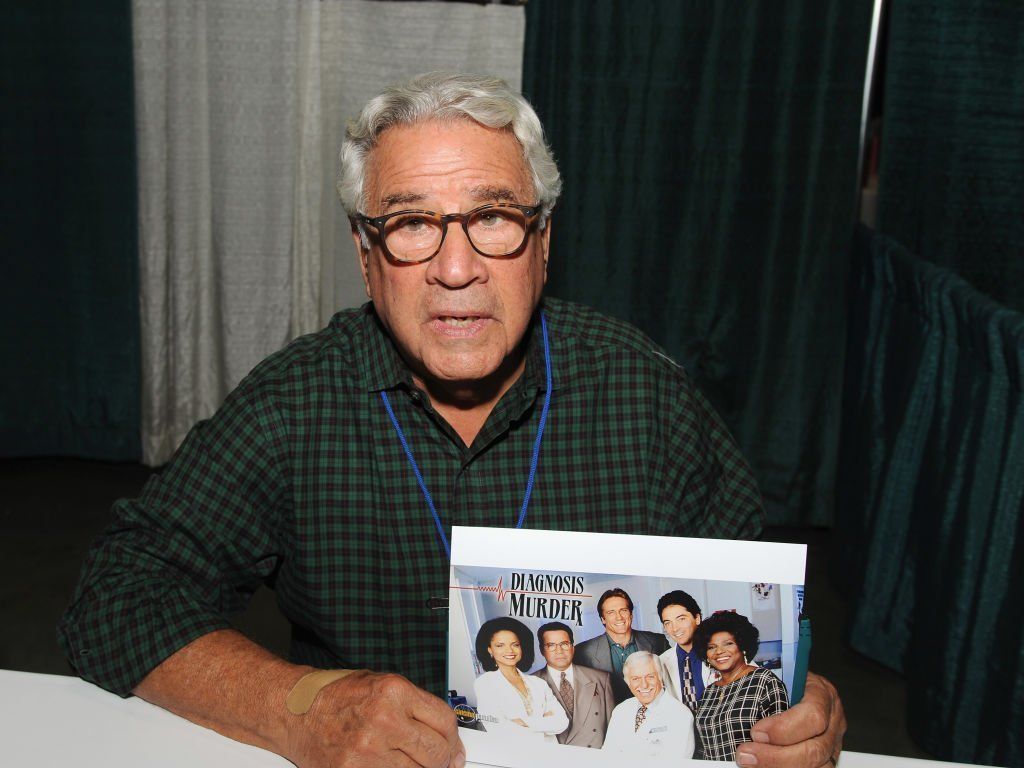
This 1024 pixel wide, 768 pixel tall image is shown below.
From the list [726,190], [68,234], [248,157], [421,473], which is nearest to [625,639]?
[421,473]

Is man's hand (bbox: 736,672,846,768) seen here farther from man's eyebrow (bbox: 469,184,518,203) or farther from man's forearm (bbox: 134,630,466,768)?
man's eyebrow (bbox: 469,184,518,203)

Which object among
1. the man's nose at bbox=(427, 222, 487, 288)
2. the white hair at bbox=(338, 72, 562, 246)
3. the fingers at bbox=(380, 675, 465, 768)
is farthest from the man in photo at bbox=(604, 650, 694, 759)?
the white hair at bbox=(338, 72, 562, 246)

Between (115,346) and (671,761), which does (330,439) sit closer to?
(671,761)

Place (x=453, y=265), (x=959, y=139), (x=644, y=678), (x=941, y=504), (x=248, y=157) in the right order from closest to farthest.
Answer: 1. (x=644, y=678)
2. (x=453, y=265)
3. (x=941, y=504)
4. (x=959, y=139)
5. (x=248, y=157)

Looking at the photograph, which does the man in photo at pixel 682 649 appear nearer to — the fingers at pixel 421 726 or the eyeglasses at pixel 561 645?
the eyeglasses at pixel 561 645

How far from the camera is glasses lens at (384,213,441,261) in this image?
3.95 ft

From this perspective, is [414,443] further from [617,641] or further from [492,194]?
[617,641]

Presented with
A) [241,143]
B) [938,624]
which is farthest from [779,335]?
[241,143]

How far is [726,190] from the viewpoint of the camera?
349 centimetres

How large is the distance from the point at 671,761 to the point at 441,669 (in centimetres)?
45

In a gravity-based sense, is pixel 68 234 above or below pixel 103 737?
above

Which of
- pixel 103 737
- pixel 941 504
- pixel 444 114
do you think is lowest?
pixel 941 504

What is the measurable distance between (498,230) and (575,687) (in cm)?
59

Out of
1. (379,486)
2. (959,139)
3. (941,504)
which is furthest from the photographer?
(959,139)
